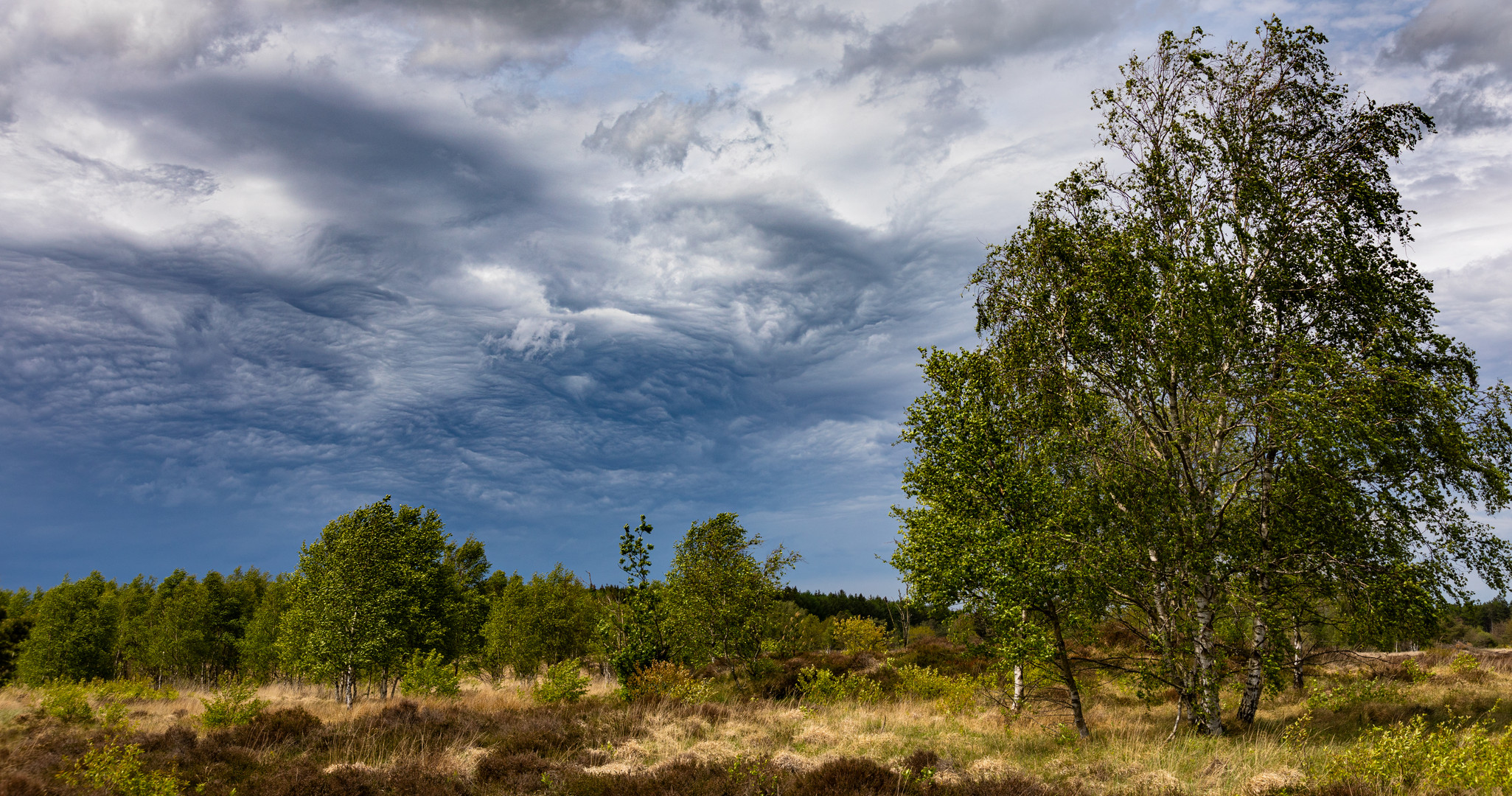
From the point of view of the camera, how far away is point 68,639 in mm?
42469

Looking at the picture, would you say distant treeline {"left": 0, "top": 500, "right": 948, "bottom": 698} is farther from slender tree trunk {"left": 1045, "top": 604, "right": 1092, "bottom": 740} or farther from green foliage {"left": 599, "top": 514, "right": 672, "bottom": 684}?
slender tree trunk {"left": 1045, "top": 604, "right": 1092, "bottom": 740}

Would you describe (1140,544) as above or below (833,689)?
above

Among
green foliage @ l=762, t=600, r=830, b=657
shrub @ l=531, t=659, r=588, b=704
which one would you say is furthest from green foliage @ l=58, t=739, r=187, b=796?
green foliage @ l=762, t=600, r=830, b=657

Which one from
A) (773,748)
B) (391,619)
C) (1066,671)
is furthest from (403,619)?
(1066,671)

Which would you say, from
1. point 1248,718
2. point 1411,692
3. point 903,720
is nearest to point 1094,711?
point 1248,718

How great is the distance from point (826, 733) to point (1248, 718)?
10480mm

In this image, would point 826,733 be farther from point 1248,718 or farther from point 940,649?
point 940,649

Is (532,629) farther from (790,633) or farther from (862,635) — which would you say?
(862,635)

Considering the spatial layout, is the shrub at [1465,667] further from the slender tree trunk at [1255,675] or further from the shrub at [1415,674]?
the slender tree trunk at [1255,675]

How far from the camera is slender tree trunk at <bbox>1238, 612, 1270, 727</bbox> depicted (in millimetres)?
16750

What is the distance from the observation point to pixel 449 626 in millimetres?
38094

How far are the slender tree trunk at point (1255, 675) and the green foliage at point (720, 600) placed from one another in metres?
17.5

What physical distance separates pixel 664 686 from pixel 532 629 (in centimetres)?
2795

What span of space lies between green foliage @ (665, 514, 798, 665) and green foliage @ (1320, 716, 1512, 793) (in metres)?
21.3
